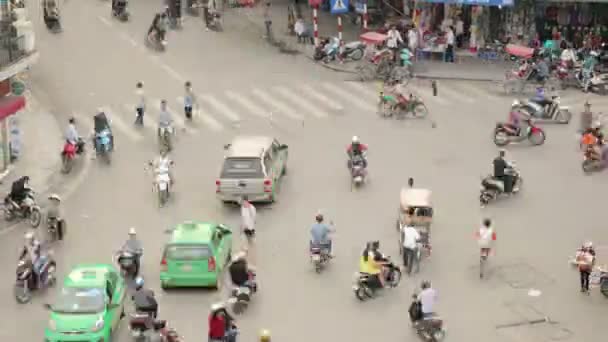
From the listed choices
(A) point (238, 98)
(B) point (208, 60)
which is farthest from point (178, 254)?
(B) point (208, 60)

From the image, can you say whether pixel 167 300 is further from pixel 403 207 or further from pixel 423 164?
pixel 423 164

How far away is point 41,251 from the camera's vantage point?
102 feet

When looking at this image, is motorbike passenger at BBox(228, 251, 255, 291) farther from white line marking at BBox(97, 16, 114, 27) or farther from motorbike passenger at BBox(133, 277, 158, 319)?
white line marking at BBox(97, 16, 114, 27)

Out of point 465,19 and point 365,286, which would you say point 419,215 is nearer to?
point 365,286

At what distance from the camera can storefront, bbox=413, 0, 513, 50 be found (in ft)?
172

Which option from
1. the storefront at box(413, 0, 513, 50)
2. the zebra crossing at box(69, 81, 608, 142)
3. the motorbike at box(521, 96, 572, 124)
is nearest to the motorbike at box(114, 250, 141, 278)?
the zebra crossing at box(69, 81, 608, 142)

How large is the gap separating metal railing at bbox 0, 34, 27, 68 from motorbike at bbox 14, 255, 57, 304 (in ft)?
30.1

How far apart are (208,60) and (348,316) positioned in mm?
25540

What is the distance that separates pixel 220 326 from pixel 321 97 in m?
22.3

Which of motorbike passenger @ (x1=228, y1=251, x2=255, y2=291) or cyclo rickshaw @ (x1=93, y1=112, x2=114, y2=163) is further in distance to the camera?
cyclo rickshaw @ (x1=93, y1=112, x2=114, y2=163)

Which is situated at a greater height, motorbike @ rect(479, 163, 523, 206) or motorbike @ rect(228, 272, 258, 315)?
motorbike @ rect(479, 163, 523, 206)

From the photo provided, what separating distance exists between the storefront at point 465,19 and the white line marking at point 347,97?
6.56m

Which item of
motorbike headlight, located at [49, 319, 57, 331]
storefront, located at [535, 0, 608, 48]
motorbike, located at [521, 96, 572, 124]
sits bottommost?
motorbike headlight, located at [49, 319, 57, 331]

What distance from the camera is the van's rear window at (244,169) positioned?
3497cm
